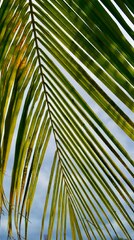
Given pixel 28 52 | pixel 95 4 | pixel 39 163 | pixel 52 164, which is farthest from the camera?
pixel 52 164

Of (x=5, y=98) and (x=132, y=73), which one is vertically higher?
(x=5, y=98)

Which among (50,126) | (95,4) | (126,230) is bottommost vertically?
(126,230)

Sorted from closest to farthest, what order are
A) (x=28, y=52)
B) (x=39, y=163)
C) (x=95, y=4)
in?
(x=95, y=4) → (x=28, y=52) → (x=39, y=163)

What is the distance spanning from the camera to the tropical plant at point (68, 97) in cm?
73

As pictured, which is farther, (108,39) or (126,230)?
(126,230)

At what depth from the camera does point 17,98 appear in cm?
107

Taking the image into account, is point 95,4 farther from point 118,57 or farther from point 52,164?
point 52,164

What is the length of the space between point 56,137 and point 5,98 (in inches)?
10.7

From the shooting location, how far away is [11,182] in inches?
44.8

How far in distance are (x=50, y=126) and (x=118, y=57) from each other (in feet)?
1.89

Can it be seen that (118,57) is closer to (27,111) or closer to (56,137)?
(27,111)

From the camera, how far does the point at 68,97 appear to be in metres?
1.02

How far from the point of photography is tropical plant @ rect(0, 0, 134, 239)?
2.41ft

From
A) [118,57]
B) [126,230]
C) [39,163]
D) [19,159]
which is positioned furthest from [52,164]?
[118,57]
